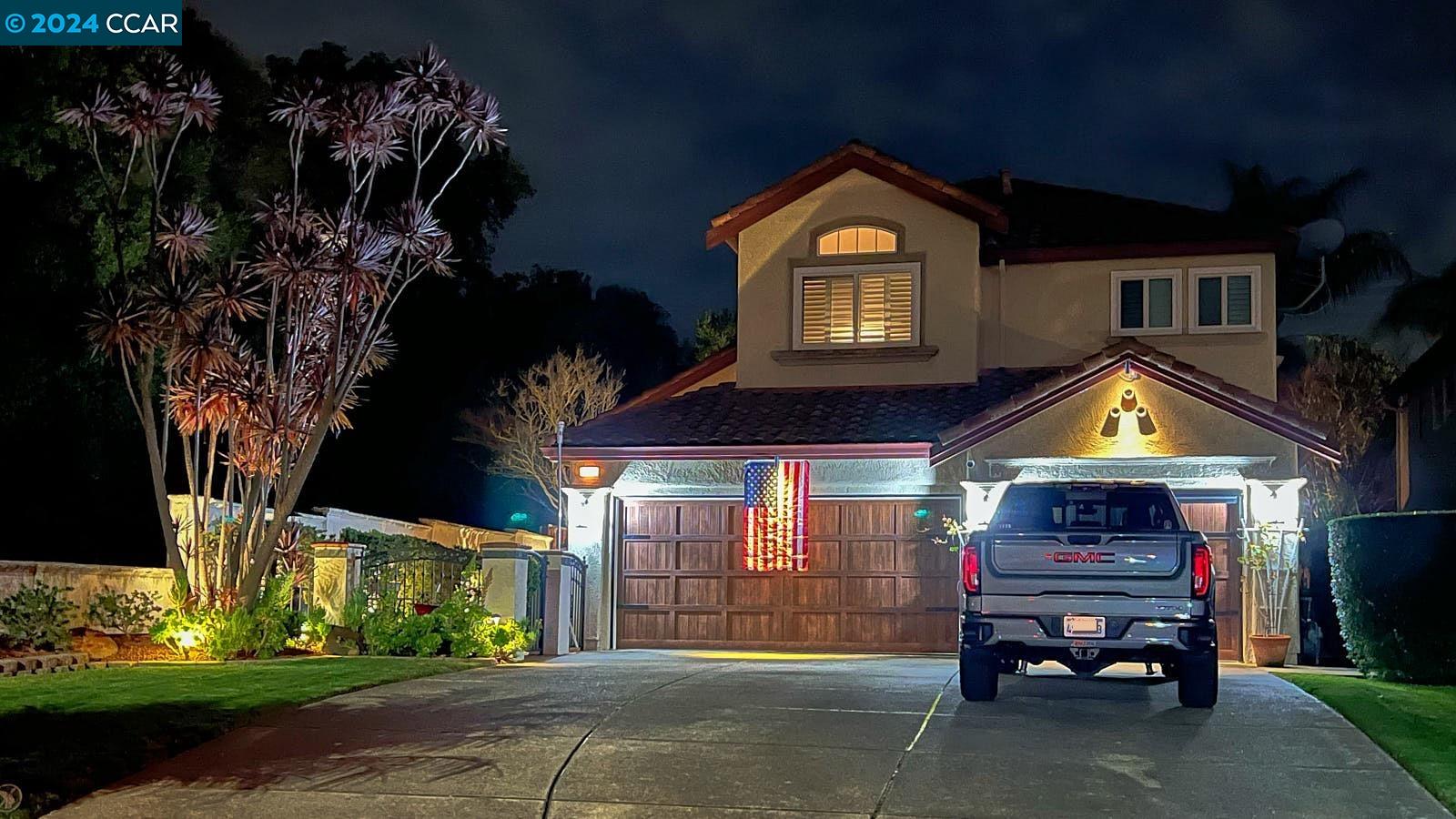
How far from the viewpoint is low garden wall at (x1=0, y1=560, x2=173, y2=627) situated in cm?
1659

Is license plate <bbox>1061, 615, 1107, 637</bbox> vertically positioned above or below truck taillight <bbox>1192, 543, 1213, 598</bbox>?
below

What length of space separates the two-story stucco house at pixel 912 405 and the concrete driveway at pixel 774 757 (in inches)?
221

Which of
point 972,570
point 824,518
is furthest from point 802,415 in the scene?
point 972,570

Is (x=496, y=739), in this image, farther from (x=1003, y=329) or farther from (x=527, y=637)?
(x=1003, y=329)

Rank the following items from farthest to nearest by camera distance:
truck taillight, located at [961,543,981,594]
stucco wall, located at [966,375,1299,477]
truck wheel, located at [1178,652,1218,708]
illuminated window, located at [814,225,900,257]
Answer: illuminated window, located at [814,225,900,257]
stucco wall, located at [966,375,1299,477]
truck taillight, located at [961,543,981,594]
truck wheel, located at [1178,652,1218,708]

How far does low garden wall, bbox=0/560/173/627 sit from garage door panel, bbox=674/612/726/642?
6.51 meters

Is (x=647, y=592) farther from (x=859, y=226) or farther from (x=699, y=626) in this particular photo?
(x=859, y=226)

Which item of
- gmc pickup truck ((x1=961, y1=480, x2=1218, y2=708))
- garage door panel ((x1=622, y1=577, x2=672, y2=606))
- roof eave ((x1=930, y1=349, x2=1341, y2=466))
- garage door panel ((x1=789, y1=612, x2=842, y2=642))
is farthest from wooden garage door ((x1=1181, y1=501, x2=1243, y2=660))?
garage door panel ((x1=622, y1=577, x2=672, y2=606))

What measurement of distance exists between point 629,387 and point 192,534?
3349 centimetres

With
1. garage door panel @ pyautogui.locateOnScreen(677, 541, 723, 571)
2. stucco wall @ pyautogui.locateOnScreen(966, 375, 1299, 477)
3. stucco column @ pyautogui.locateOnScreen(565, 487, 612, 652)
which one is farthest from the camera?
garage door panel @ pyautogui.locateOnScreen(677, 541, 723, 571)

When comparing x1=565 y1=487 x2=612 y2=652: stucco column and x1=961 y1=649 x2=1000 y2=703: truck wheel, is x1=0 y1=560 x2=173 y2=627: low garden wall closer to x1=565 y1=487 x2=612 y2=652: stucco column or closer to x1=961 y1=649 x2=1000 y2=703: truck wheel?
x1=565 y1=487 x2=612 y2=652: stucco column

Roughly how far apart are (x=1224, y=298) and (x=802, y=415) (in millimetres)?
6327

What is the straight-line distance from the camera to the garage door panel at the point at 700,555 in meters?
20.3

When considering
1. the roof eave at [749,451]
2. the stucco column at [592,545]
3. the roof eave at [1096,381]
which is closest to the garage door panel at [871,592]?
the roof eave at [749,451]
